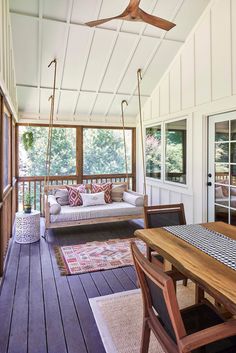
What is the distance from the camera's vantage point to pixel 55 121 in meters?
6.16

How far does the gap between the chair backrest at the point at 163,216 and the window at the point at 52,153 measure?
396cm

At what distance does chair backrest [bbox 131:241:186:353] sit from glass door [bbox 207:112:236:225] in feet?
9.18

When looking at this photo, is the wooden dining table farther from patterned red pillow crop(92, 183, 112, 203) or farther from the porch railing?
the porch railing

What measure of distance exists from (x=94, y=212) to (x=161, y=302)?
3551 mm

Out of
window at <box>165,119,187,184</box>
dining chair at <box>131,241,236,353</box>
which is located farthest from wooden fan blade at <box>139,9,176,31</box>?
dining chair at <box>131,241,236,353</box>

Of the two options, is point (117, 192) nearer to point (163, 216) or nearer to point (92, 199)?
point (92, 199)

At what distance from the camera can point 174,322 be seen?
120cm

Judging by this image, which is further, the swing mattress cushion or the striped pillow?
the striped pillow

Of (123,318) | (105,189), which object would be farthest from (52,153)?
(123,318)

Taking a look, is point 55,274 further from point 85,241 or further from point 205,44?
point 205,44

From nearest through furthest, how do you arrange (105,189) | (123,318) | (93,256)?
1. (123,318)
2. (93,256)
3. (105,189)

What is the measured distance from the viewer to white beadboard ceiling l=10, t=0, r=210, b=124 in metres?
3.93

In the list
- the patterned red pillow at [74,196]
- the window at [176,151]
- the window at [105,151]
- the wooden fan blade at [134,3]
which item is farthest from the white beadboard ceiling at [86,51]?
the patterned red pillow at [74,196]

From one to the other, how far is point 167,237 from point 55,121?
15.4 ft
